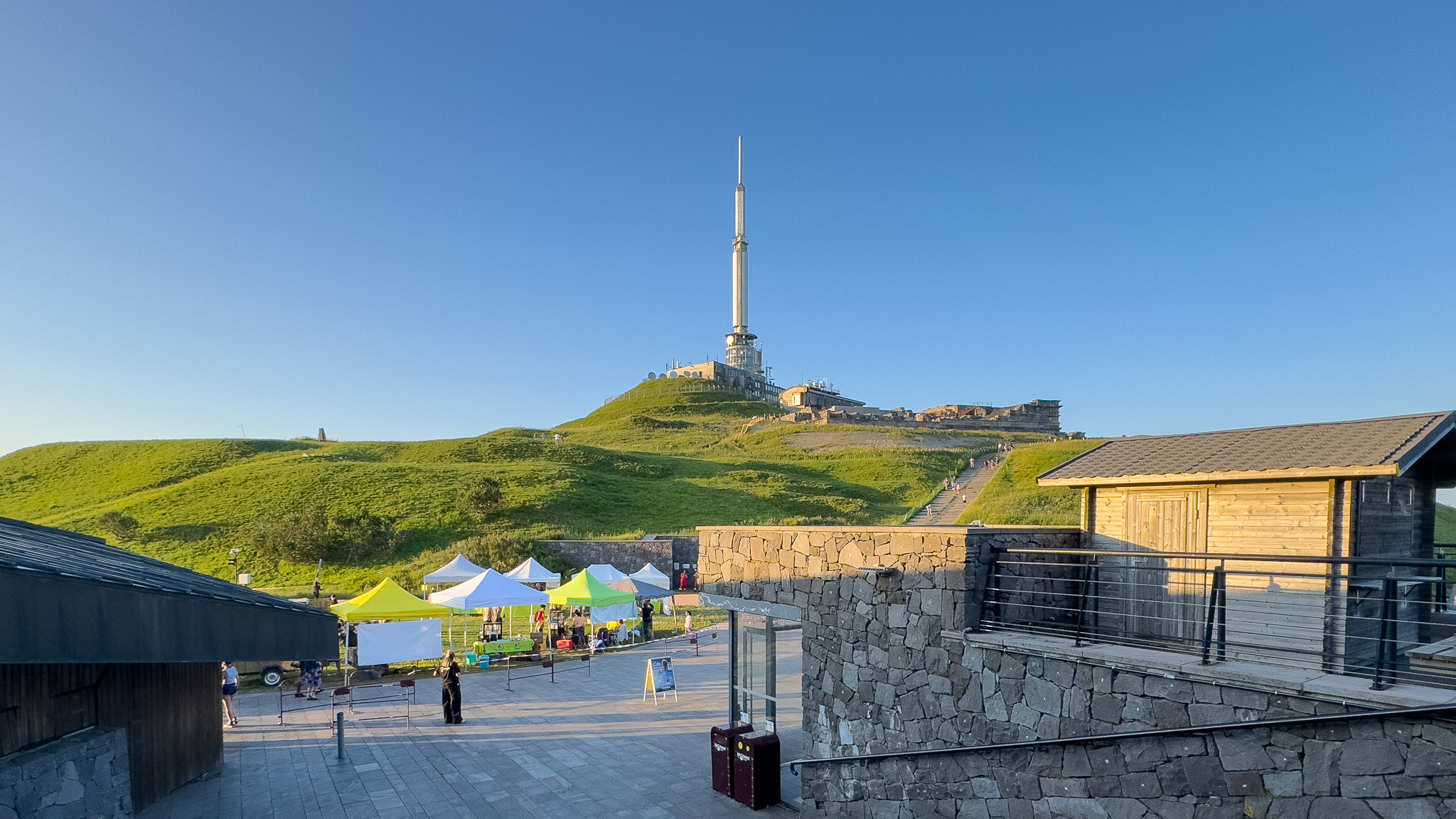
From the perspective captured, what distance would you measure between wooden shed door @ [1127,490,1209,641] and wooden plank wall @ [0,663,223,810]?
1144cm

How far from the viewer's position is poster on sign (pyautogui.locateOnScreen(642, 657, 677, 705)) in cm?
1606

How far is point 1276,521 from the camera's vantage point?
27.0ft

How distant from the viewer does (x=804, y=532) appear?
1031 centimetres

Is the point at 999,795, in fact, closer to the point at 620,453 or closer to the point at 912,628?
the point at 912,628

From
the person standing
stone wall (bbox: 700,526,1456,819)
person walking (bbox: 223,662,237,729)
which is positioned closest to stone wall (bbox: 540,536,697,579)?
the person standing

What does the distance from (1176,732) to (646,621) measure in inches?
806

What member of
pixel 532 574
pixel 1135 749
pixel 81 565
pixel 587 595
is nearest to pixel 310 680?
pixel 587 595

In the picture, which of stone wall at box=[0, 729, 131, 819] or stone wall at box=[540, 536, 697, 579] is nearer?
stone wall at box=[0, 729, 131, 819]

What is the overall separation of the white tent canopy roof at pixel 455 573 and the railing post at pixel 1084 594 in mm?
19978

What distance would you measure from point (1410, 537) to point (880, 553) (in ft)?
21.9

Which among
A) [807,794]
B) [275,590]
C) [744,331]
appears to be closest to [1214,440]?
[807,794]

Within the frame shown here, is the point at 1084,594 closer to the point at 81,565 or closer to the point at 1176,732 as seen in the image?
the point at 1176,732

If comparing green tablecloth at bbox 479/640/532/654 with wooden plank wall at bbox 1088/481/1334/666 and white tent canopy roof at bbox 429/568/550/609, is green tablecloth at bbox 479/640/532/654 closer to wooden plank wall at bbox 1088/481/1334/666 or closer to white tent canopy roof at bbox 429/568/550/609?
white tent canopy roof at bbox 429/568/550/609

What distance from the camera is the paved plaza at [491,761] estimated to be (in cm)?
1019
